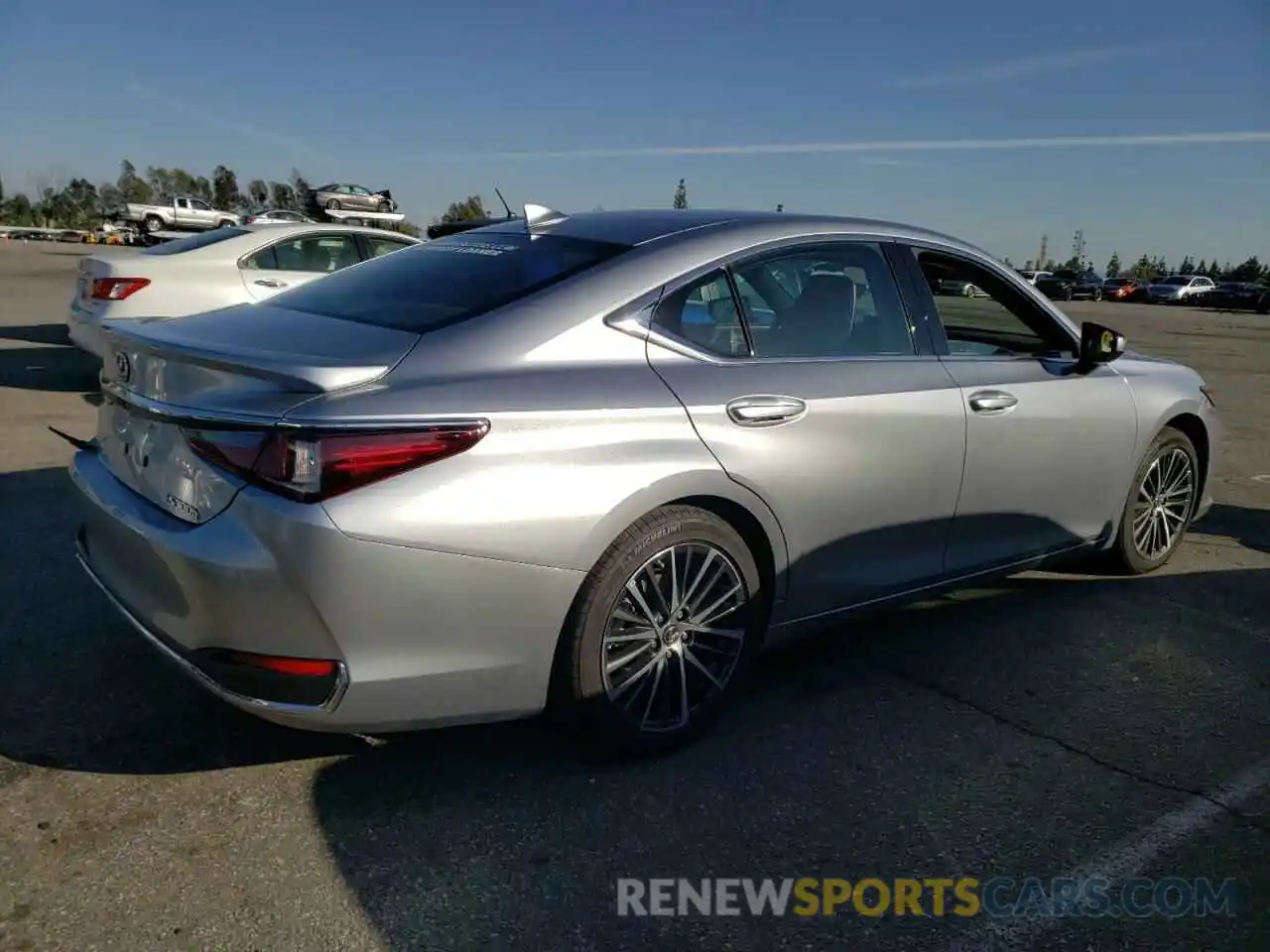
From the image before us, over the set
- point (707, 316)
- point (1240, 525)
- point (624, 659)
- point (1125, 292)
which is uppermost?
point (707, 316)

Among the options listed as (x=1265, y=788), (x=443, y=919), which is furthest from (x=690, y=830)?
(x=1265, y=788)

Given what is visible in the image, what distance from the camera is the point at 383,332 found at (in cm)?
283

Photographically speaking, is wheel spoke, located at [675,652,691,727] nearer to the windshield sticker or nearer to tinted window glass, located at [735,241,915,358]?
tinted window glass, located at [735,241,915,358]

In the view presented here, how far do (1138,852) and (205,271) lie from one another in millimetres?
8068

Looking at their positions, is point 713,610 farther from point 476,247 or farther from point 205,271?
point 205,271

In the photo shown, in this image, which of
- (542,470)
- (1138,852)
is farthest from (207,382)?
(1138,852)

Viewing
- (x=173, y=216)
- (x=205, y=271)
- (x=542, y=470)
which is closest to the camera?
(x=542, y=470)

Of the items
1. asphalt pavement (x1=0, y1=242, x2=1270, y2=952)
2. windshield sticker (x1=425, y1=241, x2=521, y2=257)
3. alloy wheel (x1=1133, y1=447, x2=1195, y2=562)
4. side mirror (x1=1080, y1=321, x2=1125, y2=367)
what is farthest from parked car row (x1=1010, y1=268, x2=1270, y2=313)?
windshield sticker (x1=425, y1=241, x2=521, y2=257)

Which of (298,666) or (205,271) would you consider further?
(205,271)

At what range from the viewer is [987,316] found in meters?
4.28

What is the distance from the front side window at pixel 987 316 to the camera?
3.96 meters

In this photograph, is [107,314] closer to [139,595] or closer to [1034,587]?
[139,595]

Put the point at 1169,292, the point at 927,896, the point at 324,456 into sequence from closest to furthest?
the point at 324,456
the point at 927,896
the point at 1169,292

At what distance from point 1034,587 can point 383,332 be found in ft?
11.2
